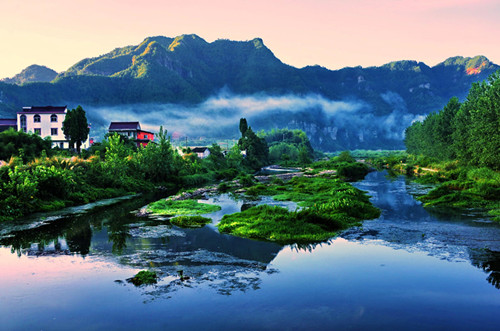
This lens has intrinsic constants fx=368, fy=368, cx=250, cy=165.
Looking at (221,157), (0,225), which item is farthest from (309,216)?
(221,157)

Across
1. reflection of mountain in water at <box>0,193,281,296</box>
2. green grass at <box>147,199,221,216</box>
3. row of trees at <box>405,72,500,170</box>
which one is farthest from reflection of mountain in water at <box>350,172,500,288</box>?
row of trees at <box>405,72,500,170</box>

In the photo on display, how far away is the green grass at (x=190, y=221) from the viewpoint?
87.6 feet

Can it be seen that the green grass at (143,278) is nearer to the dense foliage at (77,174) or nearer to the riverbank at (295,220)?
the riverbank at (295,220)

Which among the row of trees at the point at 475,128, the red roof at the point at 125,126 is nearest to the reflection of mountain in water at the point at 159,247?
the row of trees at the point at 475,128

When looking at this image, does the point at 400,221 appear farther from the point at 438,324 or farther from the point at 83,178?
the point at 83,178

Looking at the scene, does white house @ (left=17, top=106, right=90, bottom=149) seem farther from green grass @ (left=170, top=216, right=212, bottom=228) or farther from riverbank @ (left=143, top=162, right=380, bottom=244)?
green grass @ (left=170, top=216, right=212, bottom=228)

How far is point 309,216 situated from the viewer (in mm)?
24859

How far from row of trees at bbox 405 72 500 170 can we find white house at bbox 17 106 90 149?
74.4m

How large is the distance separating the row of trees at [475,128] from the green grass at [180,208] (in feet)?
112

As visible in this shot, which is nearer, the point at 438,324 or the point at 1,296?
the point at 438,324

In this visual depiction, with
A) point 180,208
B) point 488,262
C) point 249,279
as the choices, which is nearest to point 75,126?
point 180,208

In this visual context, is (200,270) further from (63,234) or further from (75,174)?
(75,174)

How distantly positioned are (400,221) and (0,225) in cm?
2918

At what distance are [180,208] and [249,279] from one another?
19386mm
